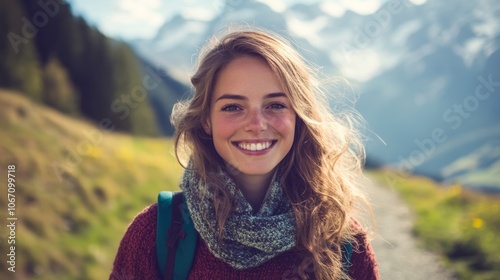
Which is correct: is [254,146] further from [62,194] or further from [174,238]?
[62,194]

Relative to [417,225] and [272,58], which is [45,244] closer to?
[272,58]

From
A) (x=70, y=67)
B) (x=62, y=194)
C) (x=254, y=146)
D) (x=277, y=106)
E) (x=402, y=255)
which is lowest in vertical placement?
(x=402, y=255)

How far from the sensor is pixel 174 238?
71.0 inches

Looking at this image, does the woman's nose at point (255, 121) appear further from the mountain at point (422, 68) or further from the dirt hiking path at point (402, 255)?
the mountain at point (422, 68)

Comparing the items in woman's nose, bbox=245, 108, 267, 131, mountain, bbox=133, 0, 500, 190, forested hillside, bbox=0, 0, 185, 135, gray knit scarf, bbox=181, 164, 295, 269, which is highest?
mountain, bbox=133, 0, 500, 190

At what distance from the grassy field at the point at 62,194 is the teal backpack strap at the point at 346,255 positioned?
15.2 feet

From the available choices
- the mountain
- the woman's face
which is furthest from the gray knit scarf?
the mountain

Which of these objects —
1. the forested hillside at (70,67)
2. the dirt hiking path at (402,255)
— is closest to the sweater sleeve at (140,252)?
the dirt hiking path at (402,255)

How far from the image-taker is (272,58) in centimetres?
200

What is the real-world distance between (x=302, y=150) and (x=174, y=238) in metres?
0.88

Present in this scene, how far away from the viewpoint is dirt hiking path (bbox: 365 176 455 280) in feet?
19.7

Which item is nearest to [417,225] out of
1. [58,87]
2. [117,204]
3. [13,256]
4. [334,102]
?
[117,204]

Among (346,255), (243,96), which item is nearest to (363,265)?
(346,255)

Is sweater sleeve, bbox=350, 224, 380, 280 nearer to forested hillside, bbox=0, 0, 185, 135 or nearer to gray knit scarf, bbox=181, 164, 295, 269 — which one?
gray knit scarf, bbox=181, 164, 295, 269
